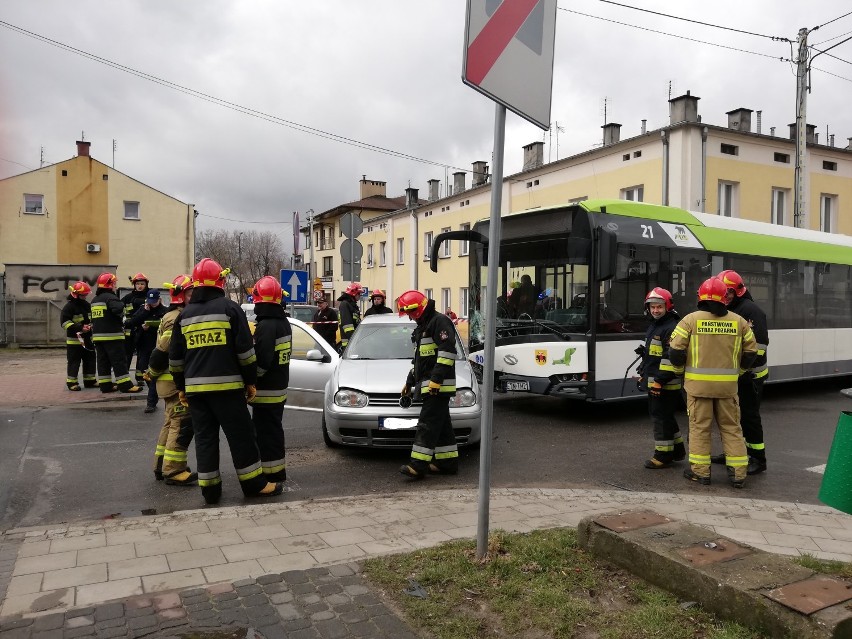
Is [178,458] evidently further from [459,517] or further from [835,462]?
[835,462]

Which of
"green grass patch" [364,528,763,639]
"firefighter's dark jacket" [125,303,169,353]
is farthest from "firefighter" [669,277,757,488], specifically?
"firefighter's dark jacket" [125,303,169,353]

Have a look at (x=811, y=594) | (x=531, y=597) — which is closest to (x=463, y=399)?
(x=531, y=597)

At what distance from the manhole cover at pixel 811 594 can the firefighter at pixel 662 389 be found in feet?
12.6

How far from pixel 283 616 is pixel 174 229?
37450 mm

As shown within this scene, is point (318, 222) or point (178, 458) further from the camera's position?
point (318, 222)

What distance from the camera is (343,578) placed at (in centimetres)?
387

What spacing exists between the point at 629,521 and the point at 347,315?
9.37m

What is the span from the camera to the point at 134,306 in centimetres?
1272

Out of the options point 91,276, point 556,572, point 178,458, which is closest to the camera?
point 556,572

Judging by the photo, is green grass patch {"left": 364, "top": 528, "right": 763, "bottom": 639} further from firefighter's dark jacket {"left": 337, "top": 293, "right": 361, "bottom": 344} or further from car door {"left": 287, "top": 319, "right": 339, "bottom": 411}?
firefighter's dark jacket {"left": 337, "top": 293, "right": 361, "bottom": 344}

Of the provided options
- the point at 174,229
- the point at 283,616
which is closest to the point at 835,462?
the point at 283,616

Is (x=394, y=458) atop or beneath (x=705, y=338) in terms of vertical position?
beneath

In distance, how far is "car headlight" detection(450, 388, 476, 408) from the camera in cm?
735

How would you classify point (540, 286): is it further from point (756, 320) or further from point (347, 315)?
point (347, 315)
